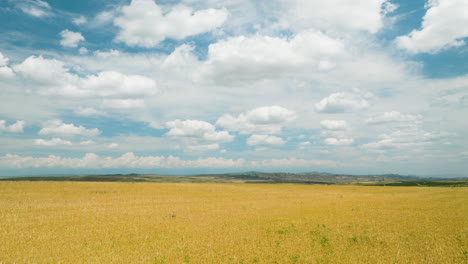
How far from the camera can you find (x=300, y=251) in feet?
60.1

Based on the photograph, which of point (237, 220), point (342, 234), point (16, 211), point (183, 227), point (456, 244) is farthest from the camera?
point (16, 211)

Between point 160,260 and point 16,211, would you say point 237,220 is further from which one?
point 16,211

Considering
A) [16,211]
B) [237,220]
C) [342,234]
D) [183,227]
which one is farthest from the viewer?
[16,211]

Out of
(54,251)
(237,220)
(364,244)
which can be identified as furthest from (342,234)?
(54,251)

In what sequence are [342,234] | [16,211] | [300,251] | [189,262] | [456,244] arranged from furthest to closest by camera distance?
[16,211], [342,234], [456,244], [300,251], [189,262]

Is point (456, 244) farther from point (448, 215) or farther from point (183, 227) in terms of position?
point (183, 227)

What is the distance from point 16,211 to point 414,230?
43.7 metres

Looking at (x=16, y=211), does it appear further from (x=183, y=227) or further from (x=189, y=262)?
(x=189, y=262)

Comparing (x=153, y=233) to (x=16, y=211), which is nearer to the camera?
(x=153, y=233)

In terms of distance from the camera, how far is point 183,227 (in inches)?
1060

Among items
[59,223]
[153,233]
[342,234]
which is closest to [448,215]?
[342,234]

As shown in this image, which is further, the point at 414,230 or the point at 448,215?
the point at 448,215

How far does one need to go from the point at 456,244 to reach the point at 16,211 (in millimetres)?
44935

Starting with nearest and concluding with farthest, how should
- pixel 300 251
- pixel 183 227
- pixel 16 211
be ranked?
pixel 300 251 < pixel 183 227 < pixel 16 211
